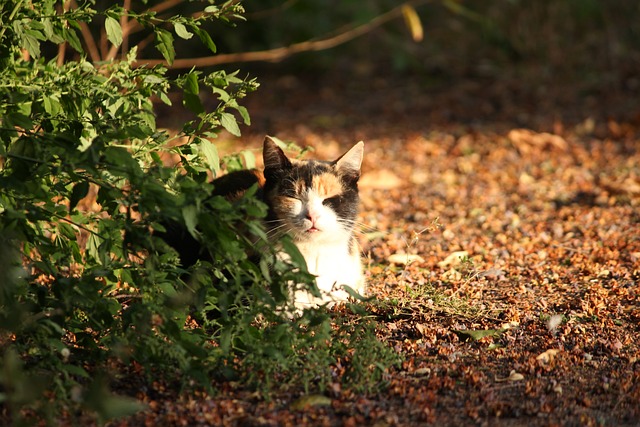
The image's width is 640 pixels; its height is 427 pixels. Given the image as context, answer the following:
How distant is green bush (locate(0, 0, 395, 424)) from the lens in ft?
9.16

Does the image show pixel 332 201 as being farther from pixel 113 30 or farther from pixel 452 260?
pixel 113 30

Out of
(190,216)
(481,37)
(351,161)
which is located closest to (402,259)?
(351,161)

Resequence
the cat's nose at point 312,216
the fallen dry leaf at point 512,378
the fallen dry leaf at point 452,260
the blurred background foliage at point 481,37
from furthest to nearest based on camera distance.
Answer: the blurred background foliage at point 481,37 → the fallen dry leaf at point 452,260 → the cat's nose at point 312,216 → the fallen dry leaf at point 512,378

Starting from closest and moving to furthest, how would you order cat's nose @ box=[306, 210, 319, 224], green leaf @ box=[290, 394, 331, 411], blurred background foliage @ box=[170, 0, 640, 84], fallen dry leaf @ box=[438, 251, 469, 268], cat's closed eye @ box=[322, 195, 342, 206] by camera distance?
green leaf @ box=[290, 394, 331, 411] → cat's nose @ box=[306, 210, 319, 224] → cat's closed eye @ box=[322, 195, 342, 206] → fallen dry leaf @ box=[438, 251, 469, 268] → blurred background foliage @ box=[170, 0, 640, 84]

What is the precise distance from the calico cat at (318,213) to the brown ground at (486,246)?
314 millimetres

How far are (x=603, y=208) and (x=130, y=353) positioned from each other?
398 cm

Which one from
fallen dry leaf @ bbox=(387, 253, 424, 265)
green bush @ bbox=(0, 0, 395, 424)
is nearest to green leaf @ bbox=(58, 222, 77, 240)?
green bush @ bbox=(0, 0, 395, 424)

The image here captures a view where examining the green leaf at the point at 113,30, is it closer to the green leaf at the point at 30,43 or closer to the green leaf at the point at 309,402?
the green leaf at the point at 30,43

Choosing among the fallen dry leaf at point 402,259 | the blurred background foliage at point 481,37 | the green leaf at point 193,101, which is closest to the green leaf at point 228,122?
the green leaf at point 193,101

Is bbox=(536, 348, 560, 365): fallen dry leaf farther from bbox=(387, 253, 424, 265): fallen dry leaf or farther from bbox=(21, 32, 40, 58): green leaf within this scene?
bbox=(21, 32, 40, 58): green leaf

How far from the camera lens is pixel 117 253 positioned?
340 cm

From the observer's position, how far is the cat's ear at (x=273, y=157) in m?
4.00

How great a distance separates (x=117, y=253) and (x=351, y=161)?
1327mm

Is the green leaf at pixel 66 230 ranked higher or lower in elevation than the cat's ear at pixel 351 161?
lower
